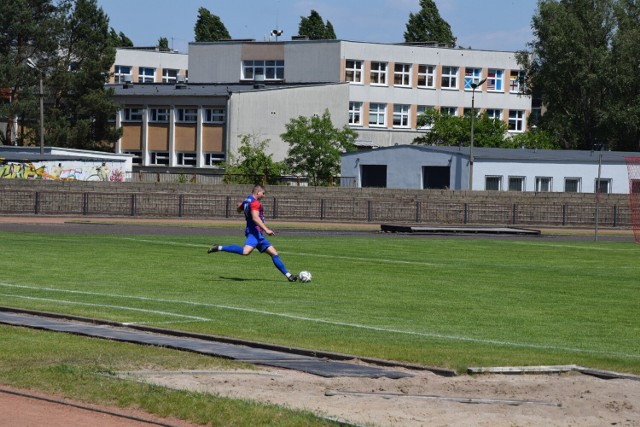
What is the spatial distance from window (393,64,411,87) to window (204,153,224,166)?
1966cm

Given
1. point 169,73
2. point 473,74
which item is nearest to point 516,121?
point 473,74

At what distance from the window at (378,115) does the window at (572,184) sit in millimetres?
33052

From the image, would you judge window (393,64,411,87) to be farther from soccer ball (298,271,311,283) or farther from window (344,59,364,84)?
soccer ball (298,271,311,283)

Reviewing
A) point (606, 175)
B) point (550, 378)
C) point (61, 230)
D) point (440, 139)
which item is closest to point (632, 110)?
point (440, 139)

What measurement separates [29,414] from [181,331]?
5191 mm

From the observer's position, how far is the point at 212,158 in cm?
9225

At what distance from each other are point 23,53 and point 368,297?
79.9 meters

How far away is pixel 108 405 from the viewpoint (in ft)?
34.2

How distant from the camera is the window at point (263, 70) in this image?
341ft

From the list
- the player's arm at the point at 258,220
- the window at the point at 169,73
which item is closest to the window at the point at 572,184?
the player's arm at the point at 258,220

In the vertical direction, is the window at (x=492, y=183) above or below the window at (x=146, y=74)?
below

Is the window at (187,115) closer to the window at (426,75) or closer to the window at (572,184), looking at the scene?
the window at (426,75)

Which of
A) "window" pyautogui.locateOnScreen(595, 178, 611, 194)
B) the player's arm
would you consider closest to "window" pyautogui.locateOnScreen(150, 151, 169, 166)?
"window" pyautogui.locateOnScreen(595, 178, 611, 194)

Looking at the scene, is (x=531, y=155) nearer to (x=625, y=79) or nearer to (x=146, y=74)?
(x=625, y=79)
